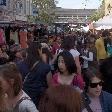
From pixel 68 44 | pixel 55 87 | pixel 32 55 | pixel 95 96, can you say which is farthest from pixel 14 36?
pixel 55 87

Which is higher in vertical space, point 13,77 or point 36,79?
point 13,77

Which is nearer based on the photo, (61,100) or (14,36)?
(61,100)

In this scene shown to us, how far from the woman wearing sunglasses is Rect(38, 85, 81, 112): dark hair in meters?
1.31

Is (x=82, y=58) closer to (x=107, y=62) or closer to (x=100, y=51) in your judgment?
(x=100, y=51)

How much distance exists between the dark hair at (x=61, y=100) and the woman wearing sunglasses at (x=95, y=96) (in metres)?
1.31

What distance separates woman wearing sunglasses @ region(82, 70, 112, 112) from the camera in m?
4.64

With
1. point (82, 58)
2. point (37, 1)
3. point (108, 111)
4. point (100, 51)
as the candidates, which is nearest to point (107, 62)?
point (108, 111)

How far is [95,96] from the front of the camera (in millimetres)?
4691

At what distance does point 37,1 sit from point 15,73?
67213mm

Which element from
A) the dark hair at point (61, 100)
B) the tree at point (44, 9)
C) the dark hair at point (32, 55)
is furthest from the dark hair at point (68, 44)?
the tree at point (44, 9)

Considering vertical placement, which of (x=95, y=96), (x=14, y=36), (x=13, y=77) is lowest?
(x=14, y=36)

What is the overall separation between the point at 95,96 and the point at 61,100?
1569 mm

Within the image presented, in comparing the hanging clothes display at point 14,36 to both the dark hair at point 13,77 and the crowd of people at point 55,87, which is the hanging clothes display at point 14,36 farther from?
the dark hair at point 13,77

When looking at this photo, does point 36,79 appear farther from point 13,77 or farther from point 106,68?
point 13,77
